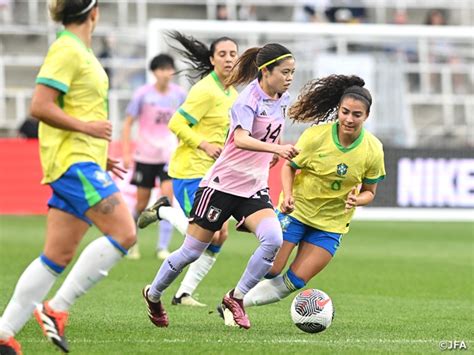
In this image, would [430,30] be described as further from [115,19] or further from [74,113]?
[74,113]

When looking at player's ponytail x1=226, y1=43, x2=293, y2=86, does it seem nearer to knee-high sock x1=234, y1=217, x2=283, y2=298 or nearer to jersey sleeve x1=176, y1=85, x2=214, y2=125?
jersey sleeve x1=176, y1=85, x2=214, y2=125

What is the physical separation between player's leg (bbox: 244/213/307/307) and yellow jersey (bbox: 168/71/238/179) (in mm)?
1759

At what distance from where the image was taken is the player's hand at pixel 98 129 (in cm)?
708

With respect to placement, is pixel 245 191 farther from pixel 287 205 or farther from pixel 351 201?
pixel 351 201

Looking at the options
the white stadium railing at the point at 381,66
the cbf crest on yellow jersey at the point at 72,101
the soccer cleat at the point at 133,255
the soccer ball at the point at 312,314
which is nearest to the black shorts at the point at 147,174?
the soccer cleat at the point at 133,255

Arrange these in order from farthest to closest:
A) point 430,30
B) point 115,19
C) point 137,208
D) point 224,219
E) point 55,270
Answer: point 115,19 → point 430,30 → point 137,208 → point 224,219 → point 55,270

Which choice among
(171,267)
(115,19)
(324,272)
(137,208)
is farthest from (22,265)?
(115,19)

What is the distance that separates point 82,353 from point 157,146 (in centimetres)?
843

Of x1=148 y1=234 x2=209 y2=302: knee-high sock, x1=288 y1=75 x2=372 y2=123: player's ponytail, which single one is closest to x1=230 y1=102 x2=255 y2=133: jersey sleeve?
x1=288 y1=75 x2=372 y2=123: player's ponytail

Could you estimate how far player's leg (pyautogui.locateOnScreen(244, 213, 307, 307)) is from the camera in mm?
9484

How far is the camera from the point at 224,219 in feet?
30.0

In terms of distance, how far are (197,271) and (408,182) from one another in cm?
1260

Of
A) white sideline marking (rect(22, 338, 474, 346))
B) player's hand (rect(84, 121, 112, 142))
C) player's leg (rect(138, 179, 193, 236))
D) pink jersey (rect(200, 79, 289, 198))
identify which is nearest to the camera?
player's hand (rect(84, 121, 112, 142))

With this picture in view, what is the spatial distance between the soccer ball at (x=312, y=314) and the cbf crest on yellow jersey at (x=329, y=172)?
0.71 meters
